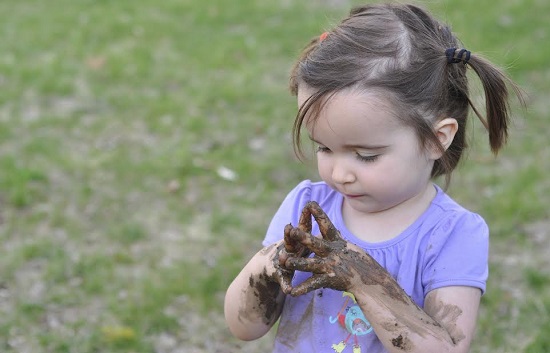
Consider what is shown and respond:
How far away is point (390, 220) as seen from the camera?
6.20ft

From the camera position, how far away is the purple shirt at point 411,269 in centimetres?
181

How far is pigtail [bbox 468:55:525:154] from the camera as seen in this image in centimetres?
185

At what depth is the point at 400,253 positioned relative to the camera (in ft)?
6.08

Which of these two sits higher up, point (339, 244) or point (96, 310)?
point (339, 244)

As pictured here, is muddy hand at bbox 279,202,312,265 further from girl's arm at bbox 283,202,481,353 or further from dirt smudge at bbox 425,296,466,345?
dirt smudge at bbox 425,296,466,345

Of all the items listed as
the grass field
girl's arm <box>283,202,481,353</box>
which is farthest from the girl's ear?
the grass field

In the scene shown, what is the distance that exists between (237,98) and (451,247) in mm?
3518

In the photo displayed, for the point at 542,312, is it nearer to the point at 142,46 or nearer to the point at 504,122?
the point at 504,122

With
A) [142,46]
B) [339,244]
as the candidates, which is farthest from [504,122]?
[142,46]

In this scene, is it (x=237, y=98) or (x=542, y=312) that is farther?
(x=237, y=98)

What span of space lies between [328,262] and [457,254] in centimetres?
34

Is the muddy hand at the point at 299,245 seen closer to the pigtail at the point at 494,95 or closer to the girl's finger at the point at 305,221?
the girl's finger at the point at 305,221

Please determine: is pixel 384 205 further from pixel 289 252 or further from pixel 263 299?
pixel 263 299

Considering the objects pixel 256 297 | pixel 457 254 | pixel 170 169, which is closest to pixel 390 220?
→ pixel 457 254
